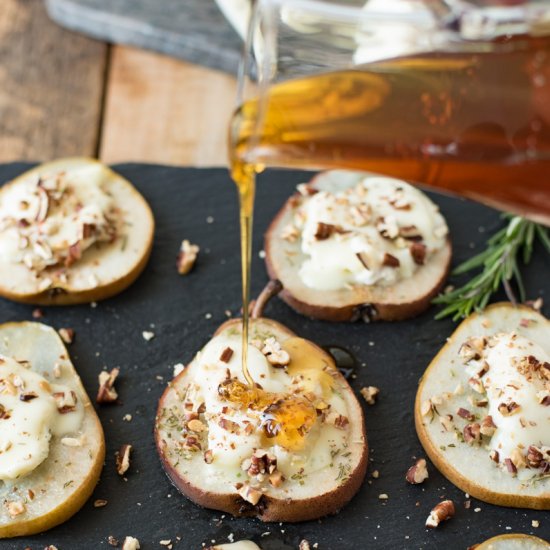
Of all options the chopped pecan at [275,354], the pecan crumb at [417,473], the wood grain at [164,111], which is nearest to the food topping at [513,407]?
the pecan crumb at [417,473]

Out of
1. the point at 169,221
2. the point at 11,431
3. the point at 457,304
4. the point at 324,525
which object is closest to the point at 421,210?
the point at 457,304

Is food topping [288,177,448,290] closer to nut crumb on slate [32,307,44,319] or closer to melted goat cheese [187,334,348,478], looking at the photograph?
melted goat cheese [187,334,348,478]

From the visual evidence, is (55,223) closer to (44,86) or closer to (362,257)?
(362,257)

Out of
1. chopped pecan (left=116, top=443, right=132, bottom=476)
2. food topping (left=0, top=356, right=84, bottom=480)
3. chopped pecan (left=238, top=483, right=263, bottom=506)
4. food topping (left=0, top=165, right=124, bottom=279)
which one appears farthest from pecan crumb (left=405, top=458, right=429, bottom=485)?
food topping (left=0, top=165, right=124, bottom=279)

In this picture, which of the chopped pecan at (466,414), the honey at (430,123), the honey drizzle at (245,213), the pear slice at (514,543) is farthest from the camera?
the chopped pecan at (466,414)

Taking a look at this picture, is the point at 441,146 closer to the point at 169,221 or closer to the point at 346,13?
the point at 346,13

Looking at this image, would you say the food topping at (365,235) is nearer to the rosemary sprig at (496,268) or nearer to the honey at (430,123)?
the rosemary sprig at (496,268)
